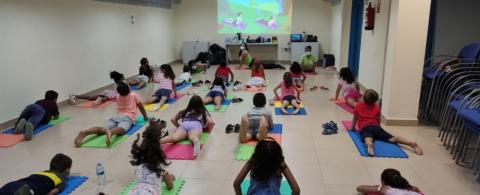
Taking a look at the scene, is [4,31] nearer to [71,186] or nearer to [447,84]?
[71,186]

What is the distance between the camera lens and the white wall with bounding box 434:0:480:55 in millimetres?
6559

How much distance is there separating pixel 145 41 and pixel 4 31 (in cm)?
510

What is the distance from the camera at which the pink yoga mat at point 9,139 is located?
14.7 ft

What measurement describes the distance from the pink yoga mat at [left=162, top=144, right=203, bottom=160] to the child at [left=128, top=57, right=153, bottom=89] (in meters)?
4.18

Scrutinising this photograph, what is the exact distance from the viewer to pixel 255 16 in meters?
12.4

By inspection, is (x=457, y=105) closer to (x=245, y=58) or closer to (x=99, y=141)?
(x=99, y=141)

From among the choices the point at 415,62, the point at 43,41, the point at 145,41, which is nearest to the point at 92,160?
the point at 43,41

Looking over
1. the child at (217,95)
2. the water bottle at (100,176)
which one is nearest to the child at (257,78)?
the child at (217,95)

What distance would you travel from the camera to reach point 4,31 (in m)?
5.19

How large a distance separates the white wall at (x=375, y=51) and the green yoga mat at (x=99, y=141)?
14.8 feet

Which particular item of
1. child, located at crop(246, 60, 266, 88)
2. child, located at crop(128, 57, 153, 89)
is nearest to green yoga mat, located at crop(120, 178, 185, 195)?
child, located at crop(246, 60, 266, 88)

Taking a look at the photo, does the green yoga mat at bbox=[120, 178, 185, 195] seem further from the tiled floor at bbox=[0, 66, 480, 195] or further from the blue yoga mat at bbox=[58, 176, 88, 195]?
the blue yoga mat at bbox=[58, 176, 88, 195]

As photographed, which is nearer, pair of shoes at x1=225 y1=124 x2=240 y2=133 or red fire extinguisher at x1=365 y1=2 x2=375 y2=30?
pair of shoes at x1=225 y1=124 x2=240 y2=133

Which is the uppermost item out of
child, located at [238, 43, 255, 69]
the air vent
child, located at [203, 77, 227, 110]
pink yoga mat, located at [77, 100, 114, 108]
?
the air vent
